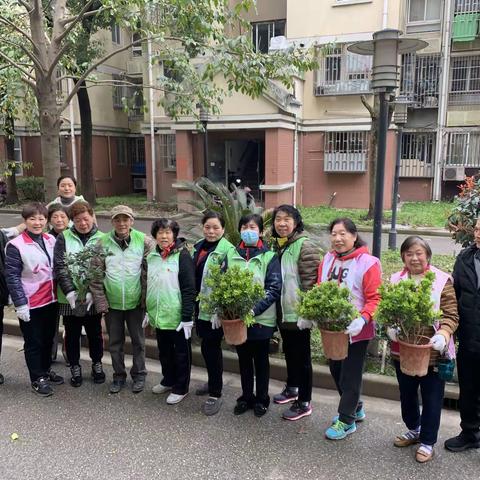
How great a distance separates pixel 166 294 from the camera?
13.8 feet

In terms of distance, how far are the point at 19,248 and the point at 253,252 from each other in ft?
7.20

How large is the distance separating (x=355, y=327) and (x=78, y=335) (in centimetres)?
287

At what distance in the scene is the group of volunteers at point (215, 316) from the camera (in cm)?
337

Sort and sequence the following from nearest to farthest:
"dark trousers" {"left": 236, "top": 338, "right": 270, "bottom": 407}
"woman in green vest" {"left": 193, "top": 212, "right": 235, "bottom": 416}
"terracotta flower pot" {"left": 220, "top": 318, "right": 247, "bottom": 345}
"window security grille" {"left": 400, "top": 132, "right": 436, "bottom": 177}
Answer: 1. "terracotta flower pot" {"left": 220, "top": 318, "right": 247, "bottom": 345}
2. "dark trousers" {"left": 236, "top": 338, "right": 270, "bottom": 407}
3. "woman in green vest" {"left": 193, "top": 212, "right": 235, "bottom": 416}
4. "window security grille" {"left": 400, "top": 132, "right": 436, "bottom": 177}

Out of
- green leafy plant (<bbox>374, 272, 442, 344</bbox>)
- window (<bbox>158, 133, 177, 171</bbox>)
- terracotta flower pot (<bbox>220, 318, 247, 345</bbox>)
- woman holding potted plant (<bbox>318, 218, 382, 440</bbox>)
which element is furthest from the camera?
window (<bbox>158, 133, 177, 171</bbox>)

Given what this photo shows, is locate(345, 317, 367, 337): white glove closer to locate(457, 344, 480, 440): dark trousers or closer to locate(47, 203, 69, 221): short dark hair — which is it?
locate(457, 344, 480, 440): dark trousers

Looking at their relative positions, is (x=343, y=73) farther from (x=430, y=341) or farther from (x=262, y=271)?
(x=430, y=341)

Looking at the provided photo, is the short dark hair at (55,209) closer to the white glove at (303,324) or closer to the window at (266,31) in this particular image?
the white glove at (303,324)

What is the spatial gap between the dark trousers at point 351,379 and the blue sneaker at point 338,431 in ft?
0.13

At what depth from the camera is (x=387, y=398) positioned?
4398 millimetres

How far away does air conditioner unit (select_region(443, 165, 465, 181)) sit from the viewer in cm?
1800

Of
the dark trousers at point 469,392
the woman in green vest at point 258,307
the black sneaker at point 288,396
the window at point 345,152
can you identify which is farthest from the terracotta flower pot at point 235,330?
the window at point 345,152

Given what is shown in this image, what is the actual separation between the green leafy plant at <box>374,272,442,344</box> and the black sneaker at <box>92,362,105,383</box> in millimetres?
2888

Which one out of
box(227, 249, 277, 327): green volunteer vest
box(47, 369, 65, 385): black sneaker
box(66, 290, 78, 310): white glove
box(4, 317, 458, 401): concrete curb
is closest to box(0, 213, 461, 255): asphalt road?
box(4, 317, 458, 401): concrete curb
